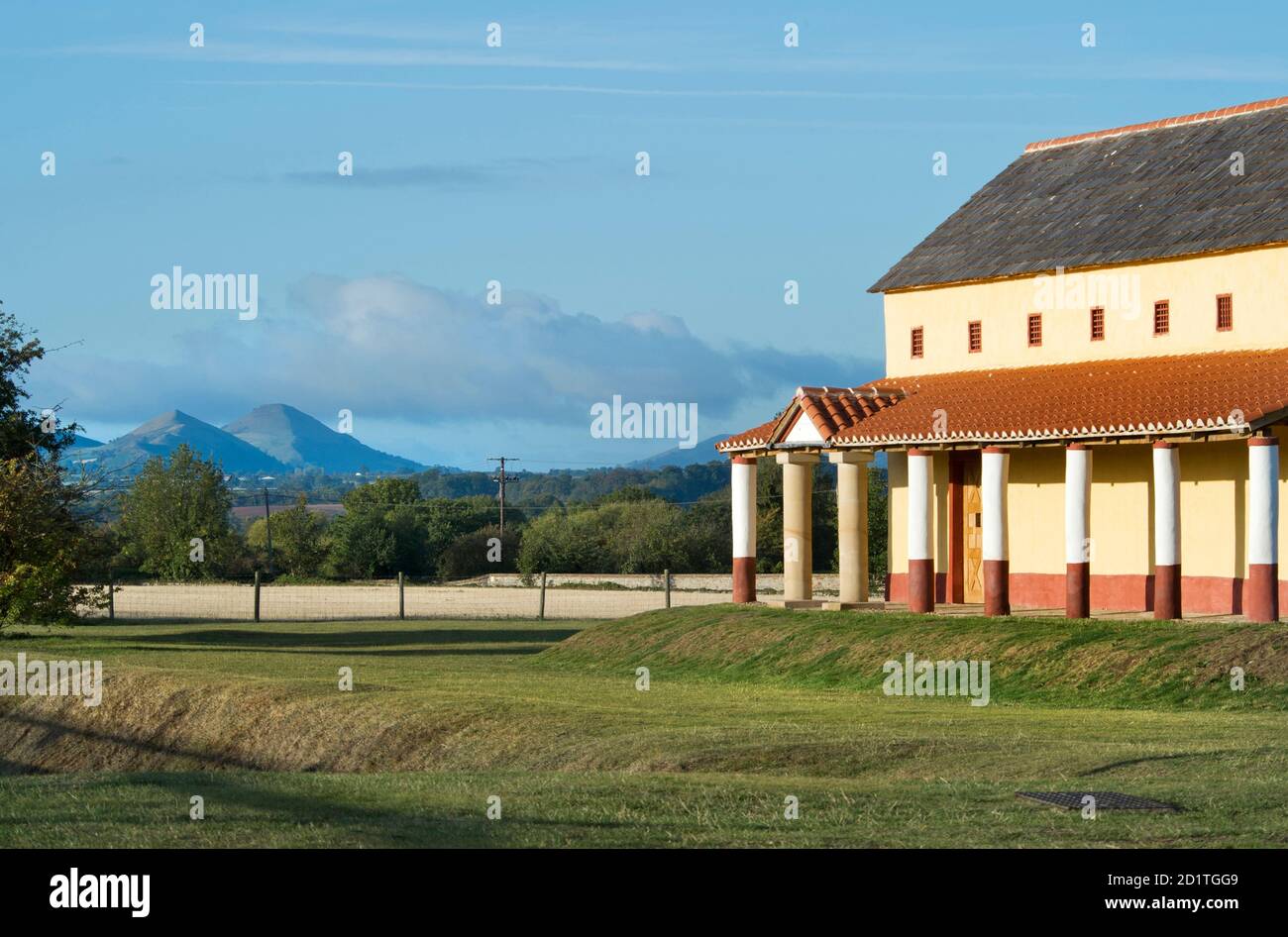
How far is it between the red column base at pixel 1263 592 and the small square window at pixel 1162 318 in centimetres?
650

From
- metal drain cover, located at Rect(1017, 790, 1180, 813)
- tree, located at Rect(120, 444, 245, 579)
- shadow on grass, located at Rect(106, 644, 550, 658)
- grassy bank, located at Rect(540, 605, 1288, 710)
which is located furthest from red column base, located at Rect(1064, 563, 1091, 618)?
tree, located at Rect(120, 444, 245, 579)

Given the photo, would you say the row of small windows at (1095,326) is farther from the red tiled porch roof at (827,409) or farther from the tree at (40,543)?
the tree at (40,543)

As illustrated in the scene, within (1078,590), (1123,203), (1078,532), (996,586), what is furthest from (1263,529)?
(1123,203)

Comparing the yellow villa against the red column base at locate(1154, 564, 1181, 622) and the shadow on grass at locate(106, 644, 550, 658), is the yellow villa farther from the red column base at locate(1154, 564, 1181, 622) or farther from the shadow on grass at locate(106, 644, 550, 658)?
the shadow on grass at locate(106, 644, 550, 658)

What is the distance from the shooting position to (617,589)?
71938 mm

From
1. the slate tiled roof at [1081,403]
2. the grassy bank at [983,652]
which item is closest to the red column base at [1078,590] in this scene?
the grassy bank at [983,652]

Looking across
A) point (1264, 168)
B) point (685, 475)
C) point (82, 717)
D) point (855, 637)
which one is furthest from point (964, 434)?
point (685, 475)

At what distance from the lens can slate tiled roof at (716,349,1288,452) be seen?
29609mm

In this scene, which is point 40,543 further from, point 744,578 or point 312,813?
point 312,813

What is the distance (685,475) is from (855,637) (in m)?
139

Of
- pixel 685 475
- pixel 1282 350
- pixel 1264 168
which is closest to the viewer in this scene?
pixel 1282 350

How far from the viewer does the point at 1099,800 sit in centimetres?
1430

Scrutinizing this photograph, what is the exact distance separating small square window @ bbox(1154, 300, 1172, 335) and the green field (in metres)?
6.81
